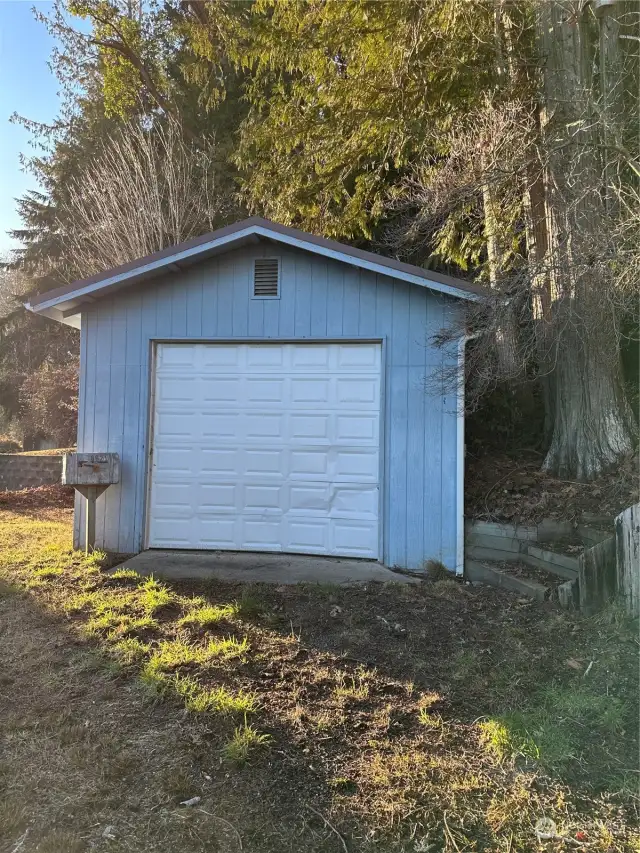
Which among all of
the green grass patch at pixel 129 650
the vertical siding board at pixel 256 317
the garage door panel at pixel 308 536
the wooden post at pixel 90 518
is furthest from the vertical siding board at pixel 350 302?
the green grass patch at pixel 129 650

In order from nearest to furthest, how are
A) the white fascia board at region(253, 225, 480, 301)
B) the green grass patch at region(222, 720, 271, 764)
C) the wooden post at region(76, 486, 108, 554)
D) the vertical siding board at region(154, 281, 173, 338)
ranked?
1. the green grass patch at region(222, 720, 271, 764)
2. the white fascia board at region(253, 225, 480, 301)
3. the wooden post at region(76, 486, 108, 554)
4. the vertical siding board at region(154, 281, 173, 338)

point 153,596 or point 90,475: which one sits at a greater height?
point 90,475

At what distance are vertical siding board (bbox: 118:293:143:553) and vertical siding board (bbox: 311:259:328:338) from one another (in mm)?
2096

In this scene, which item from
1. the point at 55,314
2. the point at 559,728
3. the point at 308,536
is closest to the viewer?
the point at 559,728

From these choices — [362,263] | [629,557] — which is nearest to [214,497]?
[362,263]

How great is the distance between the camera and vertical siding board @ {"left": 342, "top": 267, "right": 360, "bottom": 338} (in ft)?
20.2

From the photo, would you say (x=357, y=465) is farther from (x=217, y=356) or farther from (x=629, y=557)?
(x=629, y=557)

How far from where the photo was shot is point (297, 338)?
6.27 meters

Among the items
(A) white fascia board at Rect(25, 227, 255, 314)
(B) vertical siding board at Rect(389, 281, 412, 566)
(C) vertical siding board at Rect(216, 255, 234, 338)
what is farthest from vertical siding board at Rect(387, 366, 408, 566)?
(A) white fascia board at Rect(25, 227, 255, 314)

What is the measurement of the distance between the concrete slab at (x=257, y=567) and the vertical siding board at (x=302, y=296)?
8.43ft

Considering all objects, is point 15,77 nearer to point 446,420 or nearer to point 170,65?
point 446,420

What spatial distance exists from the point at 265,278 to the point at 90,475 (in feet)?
9.72

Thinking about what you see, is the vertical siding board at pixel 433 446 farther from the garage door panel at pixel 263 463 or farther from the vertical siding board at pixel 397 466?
the garage door panel at pixel 263 463

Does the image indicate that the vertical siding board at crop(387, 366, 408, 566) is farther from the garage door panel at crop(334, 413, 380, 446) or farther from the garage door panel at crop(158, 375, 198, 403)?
the garage door panel at crop(158, 375, 198, 403)
